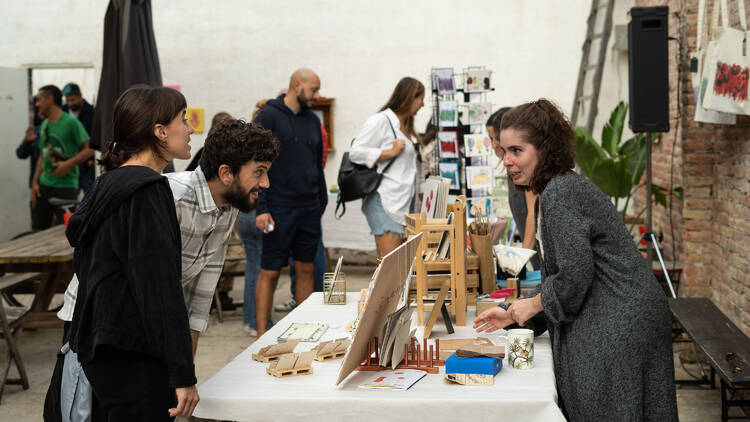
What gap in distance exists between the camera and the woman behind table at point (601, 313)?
2.18m

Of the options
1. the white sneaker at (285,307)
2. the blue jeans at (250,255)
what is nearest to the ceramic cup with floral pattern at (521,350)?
the blue jeans at (250,255)

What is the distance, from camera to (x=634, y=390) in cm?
219

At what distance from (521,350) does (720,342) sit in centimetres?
172

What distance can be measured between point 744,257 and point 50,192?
6100 millimetres

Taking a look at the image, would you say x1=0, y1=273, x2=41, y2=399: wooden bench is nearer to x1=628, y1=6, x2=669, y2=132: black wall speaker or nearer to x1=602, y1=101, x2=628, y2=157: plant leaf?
x1=628, y1=6, x2=669, y2=132: black wall speaker

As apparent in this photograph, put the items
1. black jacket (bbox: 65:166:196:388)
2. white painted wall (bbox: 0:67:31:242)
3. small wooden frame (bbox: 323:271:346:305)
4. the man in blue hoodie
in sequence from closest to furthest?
black jacket (bbox: 65:166:196:388)
small wooden frame (bbox: 323:271:346:305)
the man in blue hoodie
white painted wall (bbox: 0:67:31:242)

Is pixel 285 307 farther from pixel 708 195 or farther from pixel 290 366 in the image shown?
pixel 290 366

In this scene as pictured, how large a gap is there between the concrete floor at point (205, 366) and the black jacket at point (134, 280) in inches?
103

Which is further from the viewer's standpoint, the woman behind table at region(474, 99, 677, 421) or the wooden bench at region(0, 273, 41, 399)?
the wooden bench at region(0, 273, 41, 399)

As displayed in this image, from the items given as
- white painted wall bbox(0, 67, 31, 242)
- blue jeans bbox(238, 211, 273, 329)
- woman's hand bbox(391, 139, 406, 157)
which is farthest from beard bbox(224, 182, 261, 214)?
white painted wall bbox(0, 67, 31, 242)

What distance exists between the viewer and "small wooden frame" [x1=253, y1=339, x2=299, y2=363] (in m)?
2.32

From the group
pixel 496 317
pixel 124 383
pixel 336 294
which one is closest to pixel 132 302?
pixel 124 383

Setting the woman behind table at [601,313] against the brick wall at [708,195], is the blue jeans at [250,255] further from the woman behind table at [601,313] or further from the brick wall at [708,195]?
the woman behind table at [601,313]

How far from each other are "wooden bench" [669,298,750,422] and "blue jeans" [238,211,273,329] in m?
2.74
